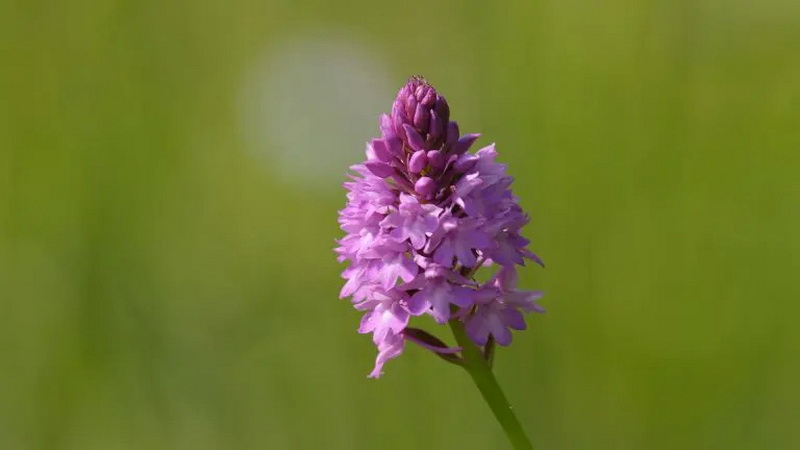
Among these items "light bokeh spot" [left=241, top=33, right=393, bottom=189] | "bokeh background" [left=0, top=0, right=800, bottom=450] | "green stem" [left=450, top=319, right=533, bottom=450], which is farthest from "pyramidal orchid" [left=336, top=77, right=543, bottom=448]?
"light bokeh spot" [left=241, top=33, right=393, bottom=189]

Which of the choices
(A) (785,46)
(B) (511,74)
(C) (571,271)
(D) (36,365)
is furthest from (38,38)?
(A) (785,46)

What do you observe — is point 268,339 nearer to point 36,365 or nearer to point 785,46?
point 36,365

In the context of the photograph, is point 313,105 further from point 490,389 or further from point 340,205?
point 490,389

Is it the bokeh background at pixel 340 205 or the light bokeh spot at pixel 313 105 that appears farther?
the light bokeh spot at pixel 313 105

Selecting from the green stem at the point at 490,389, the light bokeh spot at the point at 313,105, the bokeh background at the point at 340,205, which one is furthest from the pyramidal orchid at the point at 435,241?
the light bokeh spot at the point at 313,105

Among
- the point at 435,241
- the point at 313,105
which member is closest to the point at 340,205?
the point at 313,105

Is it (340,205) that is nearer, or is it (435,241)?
(435,241)

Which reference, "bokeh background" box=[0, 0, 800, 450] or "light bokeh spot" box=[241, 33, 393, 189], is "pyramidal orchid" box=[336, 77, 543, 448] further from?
"light bokeh spot" box=[241, 33, 393, 189]

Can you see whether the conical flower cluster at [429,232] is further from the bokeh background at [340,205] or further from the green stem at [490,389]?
the bokeh background at [340,205]
